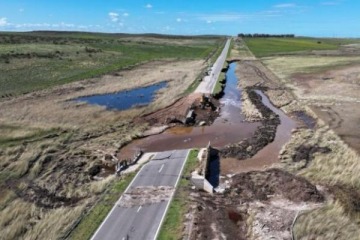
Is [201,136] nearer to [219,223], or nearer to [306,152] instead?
[306,152]

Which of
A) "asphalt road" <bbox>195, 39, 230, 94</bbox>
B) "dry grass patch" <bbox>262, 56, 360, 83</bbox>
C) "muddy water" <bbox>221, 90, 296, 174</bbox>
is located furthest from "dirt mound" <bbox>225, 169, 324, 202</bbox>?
"dry grass patch" <bbox>262, 56, 360, 83</bbox>

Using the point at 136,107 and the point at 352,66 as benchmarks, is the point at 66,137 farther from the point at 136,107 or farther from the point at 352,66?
the point at 352,66

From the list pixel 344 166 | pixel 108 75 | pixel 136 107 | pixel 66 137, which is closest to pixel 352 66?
pixel 108 75

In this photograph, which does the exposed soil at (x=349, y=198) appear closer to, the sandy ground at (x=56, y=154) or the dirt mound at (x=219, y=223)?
the dirt mound at (x=219, y=223)

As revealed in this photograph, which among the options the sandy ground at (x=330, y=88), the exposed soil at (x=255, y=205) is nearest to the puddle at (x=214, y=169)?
the exposed soil at (x=255, y=205)

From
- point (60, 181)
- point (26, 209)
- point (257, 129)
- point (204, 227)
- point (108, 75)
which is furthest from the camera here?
point (108, 75)

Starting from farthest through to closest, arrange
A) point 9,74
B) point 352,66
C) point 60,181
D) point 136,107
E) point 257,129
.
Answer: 1. point 352,66
2. point 9,74
3. point 136,107
4. point 257,129
5. point 60,181

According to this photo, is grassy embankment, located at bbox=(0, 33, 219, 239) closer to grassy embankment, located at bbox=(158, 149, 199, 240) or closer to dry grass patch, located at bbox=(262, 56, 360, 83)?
grassy embankment, located at bbox=(158, 149, 199, 240)

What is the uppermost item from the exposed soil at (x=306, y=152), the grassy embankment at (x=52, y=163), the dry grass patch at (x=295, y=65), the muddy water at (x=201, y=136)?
the exposed soil at (x=306, y=152)
